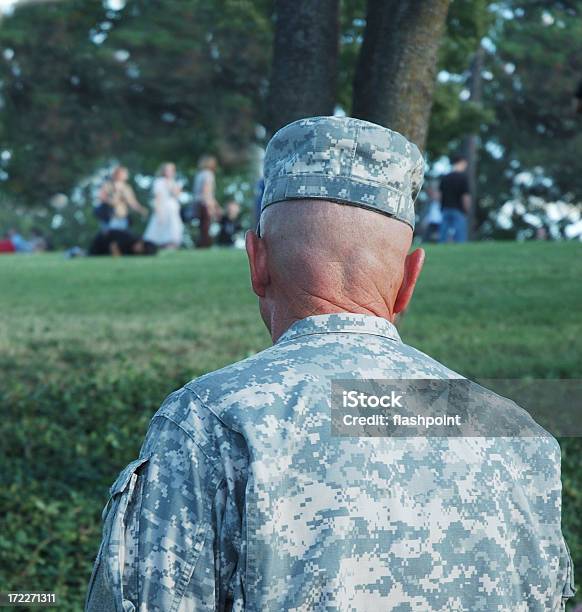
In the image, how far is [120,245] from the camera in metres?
19.5

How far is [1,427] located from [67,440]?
0.49 meters

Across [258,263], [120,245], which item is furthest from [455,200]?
[258,263]

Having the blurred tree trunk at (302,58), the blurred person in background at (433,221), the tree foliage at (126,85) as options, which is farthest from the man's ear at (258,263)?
the tree foliage at (126,85)

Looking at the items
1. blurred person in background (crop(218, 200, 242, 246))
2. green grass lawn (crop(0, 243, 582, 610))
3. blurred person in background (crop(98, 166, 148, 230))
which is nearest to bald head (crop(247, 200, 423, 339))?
green grass lawn (crop(0, 243, 582, 610))

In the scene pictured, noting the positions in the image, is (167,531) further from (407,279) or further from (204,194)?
(204,194)

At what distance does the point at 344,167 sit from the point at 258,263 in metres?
0.23

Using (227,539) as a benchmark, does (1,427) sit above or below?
below

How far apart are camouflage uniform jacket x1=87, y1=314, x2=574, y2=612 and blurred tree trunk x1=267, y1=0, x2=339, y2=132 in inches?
178

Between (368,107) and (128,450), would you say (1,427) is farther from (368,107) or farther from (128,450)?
(368,107)

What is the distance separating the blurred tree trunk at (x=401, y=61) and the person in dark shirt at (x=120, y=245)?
13385 mm

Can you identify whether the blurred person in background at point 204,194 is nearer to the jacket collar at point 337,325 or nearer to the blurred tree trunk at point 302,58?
the blurred tree trunk at point 302,58

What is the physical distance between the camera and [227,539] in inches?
67.6

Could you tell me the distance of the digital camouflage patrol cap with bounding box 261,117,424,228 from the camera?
1.92 m

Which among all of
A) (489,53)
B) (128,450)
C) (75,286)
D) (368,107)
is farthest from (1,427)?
(489,53)
